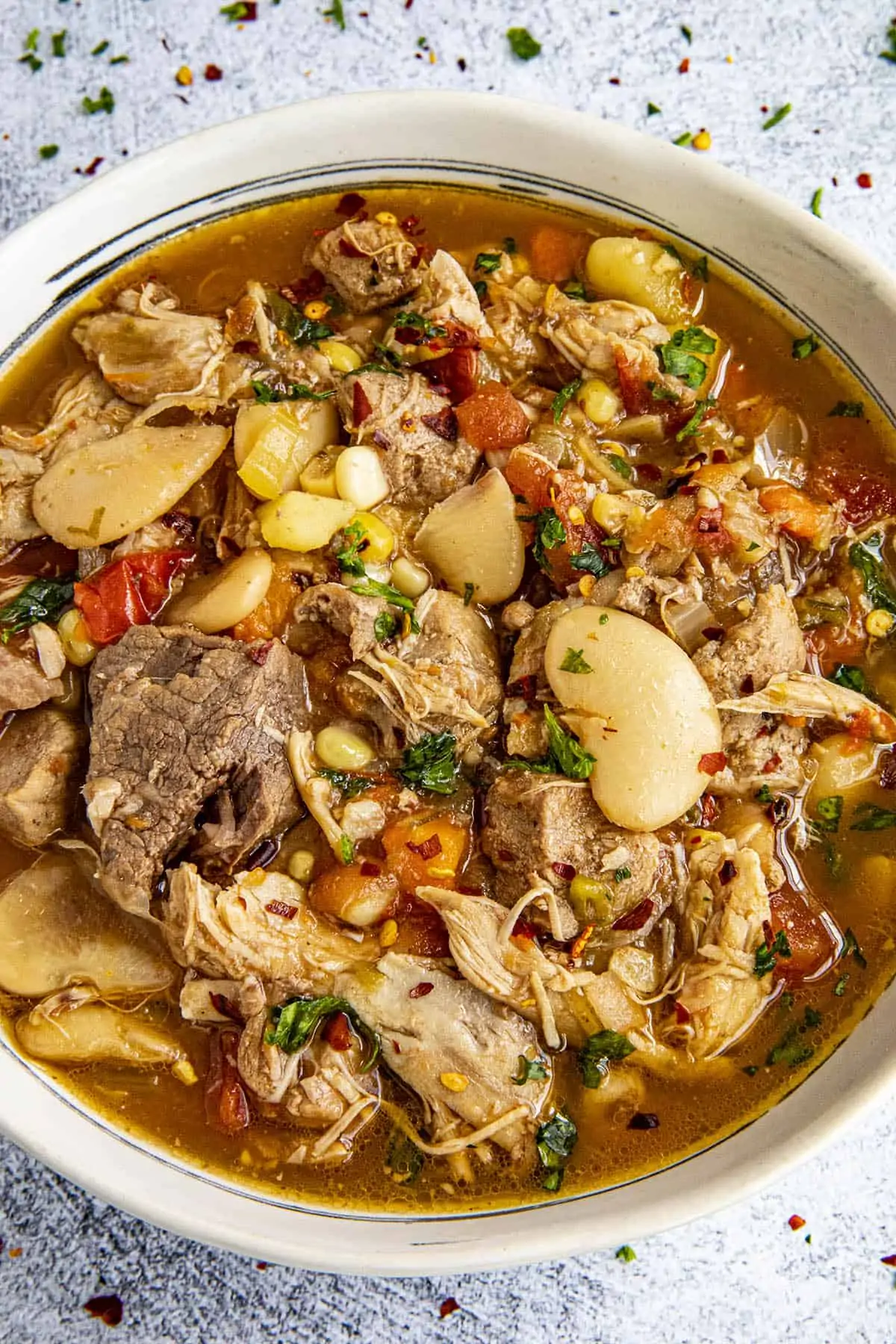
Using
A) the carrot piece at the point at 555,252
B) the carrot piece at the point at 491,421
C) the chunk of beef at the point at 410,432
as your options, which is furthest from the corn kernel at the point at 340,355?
the carrot piece at the point at 555,252

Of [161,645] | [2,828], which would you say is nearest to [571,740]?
[161,645]

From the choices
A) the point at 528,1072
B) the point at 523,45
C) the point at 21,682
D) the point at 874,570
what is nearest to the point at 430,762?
the point at 528,1072

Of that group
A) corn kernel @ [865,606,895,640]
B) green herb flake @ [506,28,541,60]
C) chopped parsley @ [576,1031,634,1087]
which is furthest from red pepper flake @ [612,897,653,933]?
green herb flake @ [506,28,541,60]

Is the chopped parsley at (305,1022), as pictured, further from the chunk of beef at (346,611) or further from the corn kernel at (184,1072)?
the chunk of beef at (346,611)

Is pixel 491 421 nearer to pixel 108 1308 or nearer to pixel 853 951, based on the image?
pixel 853 951

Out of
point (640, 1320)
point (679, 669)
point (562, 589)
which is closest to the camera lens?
point (679, 669)

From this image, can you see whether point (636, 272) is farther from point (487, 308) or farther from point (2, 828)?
point (2, 828)
